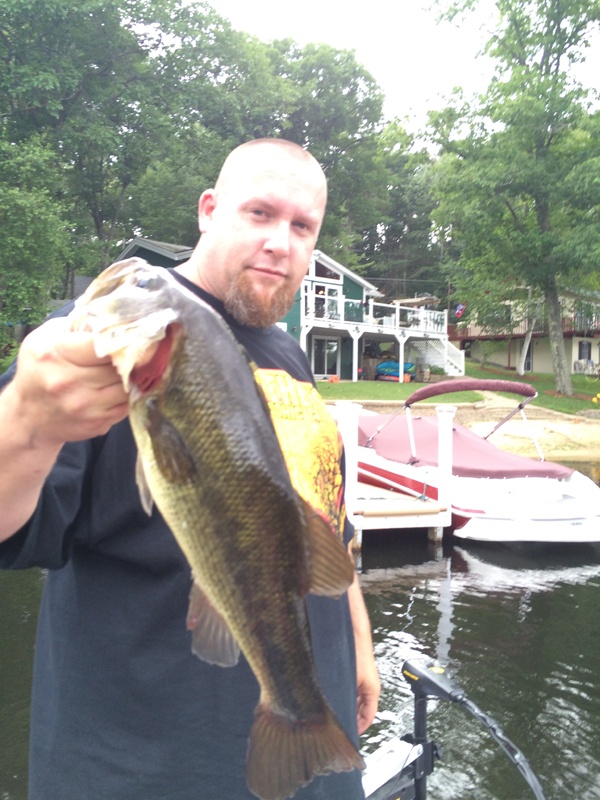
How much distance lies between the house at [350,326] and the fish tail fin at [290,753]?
2976 cm

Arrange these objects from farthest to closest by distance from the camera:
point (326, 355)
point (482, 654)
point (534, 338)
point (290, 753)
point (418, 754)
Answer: point (534, 338)
point (326, 355)
point (482, 654)
point (418, 754)
point (290, 753)

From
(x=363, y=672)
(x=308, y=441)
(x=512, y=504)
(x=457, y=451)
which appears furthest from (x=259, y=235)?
(x=457, y=451)

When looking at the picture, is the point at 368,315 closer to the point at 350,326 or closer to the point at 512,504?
the point at 350,326

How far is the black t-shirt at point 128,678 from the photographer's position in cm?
178

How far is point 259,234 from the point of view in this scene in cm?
217

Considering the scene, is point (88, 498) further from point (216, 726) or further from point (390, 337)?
point (390, 337)

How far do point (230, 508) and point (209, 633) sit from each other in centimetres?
29

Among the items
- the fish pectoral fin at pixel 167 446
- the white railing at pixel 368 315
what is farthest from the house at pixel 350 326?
the fish pectoral fin at pixel 167 446

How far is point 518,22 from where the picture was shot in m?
33.1

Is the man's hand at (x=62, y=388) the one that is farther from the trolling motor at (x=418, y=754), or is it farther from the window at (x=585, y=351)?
the window at (x=585, y=351)

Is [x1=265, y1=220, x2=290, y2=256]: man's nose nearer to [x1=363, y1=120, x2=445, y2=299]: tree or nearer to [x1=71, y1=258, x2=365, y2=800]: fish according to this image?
[x1=71, y1=258, x2=365, y2=800]: fish

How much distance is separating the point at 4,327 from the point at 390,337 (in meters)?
22.6

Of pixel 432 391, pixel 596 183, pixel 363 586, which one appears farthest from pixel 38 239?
pixel 596 183

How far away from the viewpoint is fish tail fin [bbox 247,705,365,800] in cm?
151
